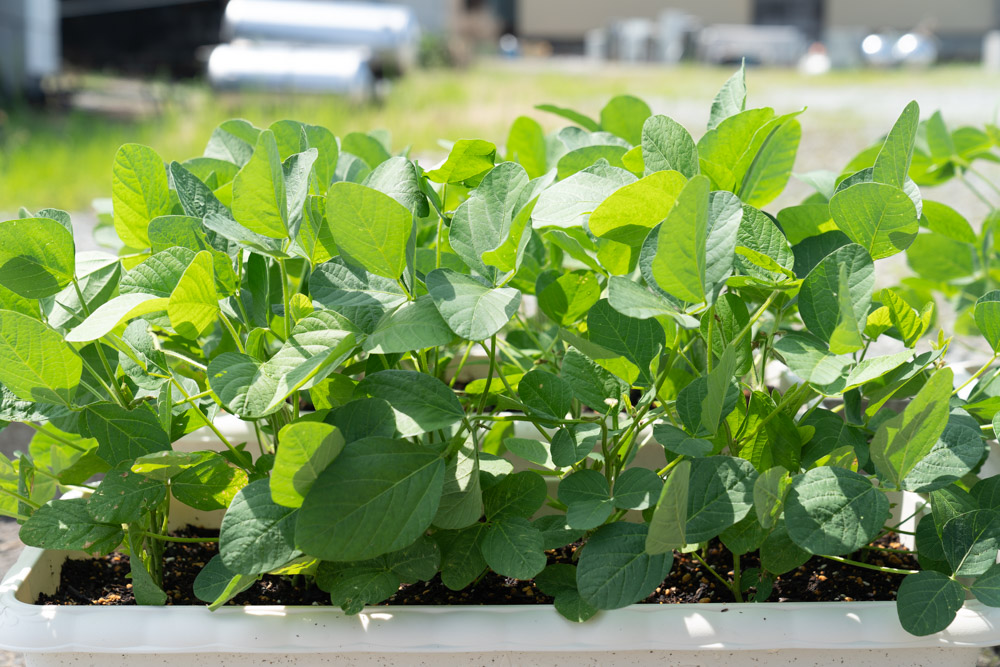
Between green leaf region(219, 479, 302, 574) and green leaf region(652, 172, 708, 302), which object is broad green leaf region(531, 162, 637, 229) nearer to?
green leaf region(652, 172, 708, 302)

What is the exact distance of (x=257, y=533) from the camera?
323mm

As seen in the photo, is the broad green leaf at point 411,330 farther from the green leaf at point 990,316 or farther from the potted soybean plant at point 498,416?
the green leaf at point 990,316

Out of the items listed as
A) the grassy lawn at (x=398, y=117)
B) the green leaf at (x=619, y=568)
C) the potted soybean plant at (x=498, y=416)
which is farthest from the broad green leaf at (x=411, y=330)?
the grassy lawn at (x=398, y=117)

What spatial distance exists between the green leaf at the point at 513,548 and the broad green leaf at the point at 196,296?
16cm

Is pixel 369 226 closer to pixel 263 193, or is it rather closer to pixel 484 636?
pixel 263 193

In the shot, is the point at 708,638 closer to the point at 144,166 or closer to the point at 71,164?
the point at 144,166

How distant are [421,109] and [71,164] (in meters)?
1.73

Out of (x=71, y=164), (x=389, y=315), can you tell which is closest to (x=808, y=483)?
(x=389, y=315)

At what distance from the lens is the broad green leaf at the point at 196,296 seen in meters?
0.32

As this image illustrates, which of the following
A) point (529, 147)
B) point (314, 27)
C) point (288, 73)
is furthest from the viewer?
point (314, 27)

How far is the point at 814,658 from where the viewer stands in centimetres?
34

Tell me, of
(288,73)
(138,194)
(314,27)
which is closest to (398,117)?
(288,73)

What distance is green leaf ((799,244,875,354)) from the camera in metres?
0.32

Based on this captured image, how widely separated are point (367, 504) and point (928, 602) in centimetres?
23
